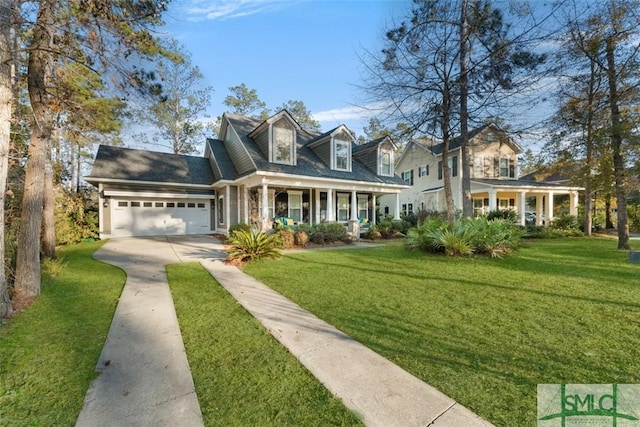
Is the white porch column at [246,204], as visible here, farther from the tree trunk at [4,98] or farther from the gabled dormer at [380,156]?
the tree trunk at [4,98]

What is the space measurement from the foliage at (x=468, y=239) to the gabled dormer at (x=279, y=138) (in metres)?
8.22

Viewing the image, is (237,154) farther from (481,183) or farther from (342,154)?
(481,183)

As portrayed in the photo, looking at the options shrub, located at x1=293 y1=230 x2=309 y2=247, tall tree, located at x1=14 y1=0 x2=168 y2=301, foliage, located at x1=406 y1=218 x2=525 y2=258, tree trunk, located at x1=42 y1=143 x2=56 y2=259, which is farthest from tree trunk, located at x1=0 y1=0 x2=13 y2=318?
foliage, located at x1=406 y1=218 x2=525 y2=258

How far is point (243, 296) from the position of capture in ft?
17.4

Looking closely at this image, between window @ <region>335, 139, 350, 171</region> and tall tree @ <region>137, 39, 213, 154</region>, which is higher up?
tall tree @ <region>137, 39, 213, 154</region>


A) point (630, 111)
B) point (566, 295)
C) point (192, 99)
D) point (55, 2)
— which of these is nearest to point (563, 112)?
point (630, 111)

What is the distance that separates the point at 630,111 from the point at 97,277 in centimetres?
1761

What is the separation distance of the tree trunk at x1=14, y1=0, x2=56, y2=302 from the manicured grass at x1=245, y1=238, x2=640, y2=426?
4.37 m

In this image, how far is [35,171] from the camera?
576cm

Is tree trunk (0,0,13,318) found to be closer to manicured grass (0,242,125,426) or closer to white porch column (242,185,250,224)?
manicured grass (0,242,125,426)

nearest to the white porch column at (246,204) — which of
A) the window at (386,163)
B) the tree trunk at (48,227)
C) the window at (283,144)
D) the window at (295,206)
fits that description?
the window at (283,144)

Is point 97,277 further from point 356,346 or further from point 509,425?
point 509,425

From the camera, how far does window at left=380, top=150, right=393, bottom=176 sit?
60.2ft

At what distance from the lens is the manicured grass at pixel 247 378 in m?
2.17
